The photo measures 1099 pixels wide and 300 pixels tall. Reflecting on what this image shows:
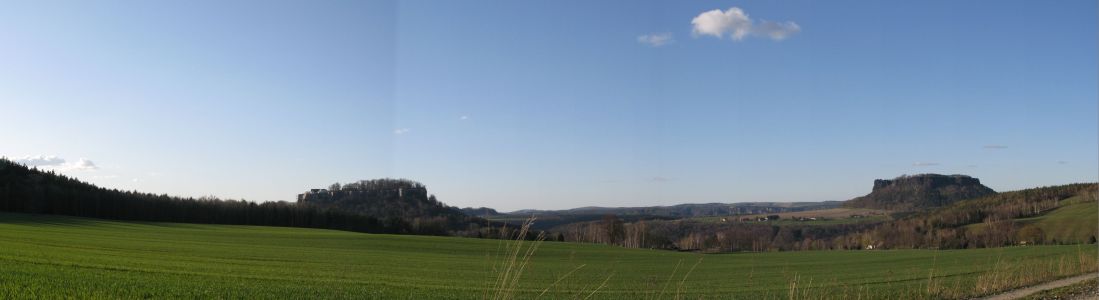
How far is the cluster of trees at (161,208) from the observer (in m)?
90.8

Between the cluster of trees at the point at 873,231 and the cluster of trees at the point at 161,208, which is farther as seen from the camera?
the cluster of trees at the point at 873,231

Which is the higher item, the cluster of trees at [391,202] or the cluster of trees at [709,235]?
the cluster of trees at [391,202]

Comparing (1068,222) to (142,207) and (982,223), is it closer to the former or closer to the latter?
(982,223)

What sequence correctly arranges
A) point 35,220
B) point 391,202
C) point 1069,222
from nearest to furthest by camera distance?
1. point 35,220
2. point 1069,222
3. point 391,202

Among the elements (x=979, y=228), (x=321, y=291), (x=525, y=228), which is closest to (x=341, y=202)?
(x=979, y=228)

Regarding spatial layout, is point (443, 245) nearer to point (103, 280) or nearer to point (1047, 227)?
point (103, 280)

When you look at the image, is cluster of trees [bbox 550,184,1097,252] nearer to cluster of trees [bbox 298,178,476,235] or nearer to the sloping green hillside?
the sloping green hillside

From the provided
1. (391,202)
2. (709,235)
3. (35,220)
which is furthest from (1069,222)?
(35,220)

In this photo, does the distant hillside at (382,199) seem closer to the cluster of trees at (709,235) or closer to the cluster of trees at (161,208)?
the cluster of trees at (161,208)

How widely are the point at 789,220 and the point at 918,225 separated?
52578 millimetres

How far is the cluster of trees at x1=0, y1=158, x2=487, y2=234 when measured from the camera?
298 ft

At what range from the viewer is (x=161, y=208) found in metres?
103

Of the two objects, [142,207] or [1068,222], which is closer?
[142,207]

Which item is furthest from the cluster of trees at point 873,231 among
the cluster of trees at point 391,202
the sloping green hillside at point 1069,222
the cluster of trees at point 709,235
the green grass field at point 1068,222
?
the cluster of trees at point 391,202
